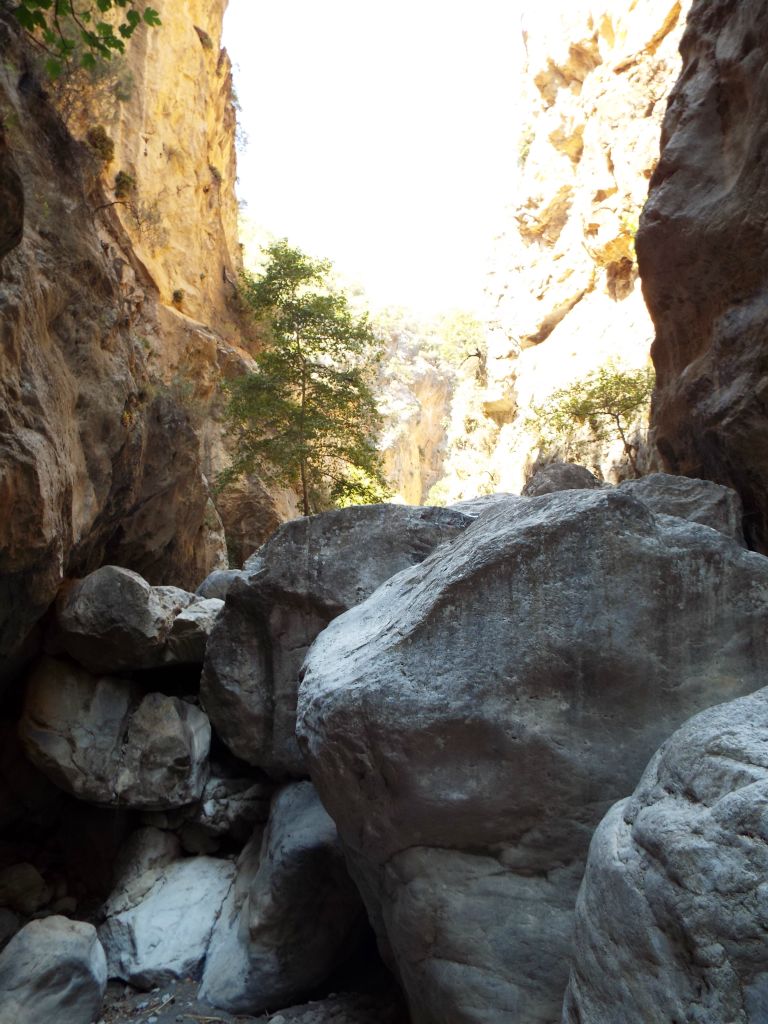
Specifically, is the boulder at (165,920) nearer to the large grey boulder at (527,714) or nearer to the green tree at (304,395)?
the large grey boulder at (527,714)

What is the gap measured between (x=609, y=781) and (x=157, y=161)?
19084mm

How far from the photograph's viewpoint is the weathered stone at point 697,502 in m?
6.51

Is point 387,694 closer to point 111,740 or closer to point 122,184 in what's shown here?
point 111,740

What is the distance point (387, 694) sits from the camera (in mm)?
4516

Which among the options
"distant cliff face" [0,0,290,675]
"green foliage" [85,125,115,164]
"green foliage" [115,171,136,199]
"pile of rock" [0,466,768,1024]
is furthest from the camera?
"green foliage" [115,171,136,199]

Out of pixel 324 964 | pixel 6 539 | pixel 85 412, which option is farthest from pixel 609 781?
pixel 85 412

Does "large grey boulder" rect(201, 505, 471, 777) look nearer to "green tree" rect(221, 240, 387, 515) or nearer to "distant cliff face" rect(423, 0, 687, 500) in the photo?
"green tree" rect(221, 240, 387, 515)

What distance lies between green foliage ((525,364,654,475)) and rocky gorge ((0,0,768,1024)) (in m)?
6.00

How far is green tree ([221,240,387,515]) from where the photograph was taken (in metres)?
14.8

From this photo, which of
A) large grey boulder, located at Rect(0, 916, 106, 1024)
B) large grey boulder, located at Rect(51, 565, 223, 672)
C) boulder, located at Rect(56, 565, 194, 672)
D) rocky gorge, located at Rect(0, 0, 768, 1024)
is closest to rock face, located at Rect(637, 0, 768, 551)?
rocky gorge, located at Rect(0, 0, 768, 1024)

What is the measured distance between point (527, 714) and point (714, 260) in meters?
5.77

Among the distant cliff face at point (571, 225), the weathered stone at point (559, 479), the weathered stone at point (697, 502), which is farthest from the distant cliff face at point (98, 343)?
the distant cliff face at point (571, 225)

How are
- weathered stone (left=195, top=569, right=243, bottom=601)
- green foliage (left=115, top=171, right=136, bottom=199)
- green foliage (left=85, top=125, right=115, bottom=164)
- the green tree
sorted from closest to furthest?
weathered stone (left=195, top=569, right=243, bottom=601) → green foliage (left=85, top=125, right=115, bottom=164) → green foliage (left=115, top=171, right=136, bottom=199) → the green tree

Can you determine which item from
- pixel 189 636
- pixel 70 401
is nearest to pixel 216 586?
pixel 189 636
